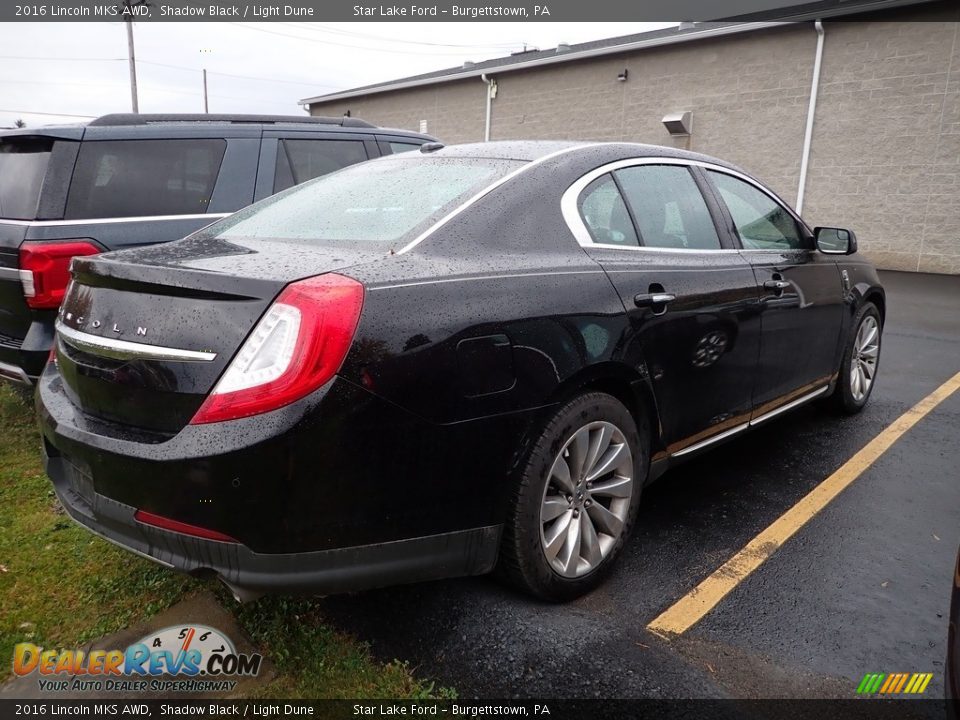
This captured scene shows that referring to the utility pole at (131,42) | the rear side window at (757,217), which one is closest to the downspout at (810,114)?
the rear side window at (757,217)

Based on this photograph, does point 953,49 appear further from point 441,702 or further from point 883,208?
point 441,702

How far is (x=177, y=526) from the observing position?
1.95m

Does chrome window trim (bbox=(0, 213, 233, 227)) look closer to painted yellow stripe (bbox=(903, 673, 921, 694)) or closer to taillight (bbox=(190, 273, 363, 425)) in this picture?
taillight (bbox=(190, 273, 363, 425))

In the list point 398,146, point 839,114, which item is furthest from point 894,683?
point 839,114

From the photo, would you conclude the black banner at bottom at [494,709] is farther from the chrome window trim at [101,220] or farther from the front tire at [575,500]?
the chrome window trim at [101,220]

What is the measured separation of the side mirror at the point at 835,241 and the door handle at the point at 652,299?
6.24 feet

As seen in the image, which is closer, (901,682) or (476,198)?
(901,682)

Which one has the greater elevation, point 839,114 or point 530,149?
point 839,114

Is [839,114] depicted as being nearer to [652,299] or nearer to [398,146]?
[398,146]

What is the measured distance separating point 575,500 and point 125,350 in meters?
1.54

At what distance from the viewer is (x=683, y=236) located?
3.22 metres

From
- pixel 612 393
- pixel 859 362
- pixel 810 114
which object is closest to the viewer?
pixel 612 393

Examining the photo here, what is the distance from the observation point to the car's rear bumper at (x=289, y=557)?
193cm

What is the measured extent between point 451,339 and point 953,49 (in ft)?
49.0
